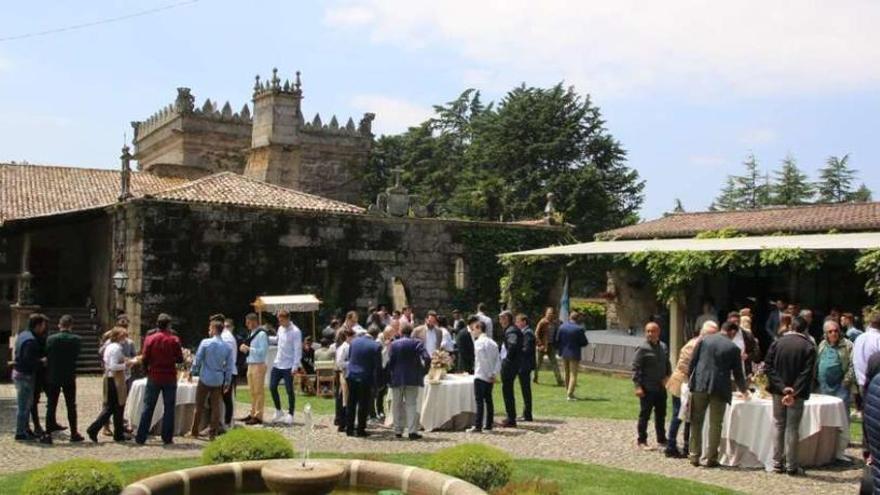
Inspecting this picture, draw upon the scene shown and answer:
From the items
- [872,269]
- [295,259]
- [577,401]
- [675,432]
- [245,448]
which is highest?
[295,259]

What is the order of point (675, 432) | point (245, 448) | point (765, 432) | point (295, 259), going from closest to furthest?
1. point (245, 448)
2. point (765, 432)
3. point (675, 432)
4. point (295, 259)

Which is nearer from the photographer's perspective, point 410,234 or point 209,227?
point 209,227

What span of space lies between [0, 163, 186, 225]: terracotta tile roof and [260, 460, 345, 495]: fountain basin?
20.8m

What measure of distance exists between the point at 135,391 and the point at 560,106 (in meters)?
32.9

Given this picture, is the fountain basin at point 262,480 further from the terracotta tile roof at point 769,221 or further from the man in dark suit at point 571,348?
the terracotta tile roof at point 769,221

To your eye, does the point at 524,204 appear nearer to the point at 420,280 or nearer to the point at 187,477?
the point at 420,280

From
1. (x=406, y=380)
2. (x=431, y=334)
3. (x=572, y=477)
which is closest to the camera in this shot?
(x=572, y=477)

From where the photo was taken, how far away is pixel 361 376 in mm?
11570

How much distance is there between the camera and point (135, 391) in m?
11.7

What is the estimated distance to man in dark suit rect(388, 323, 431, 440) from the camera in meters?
11.6

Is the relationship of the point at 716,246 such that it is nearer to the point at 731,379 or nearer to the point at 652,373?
the point at 652,373

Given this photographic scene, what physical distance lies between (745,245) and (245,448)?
13.5m

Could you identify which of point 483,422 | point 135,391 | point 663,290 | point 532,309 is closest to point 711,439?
point 483,422

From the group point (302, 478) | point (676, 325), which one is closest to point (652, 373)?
point (302, 478)
